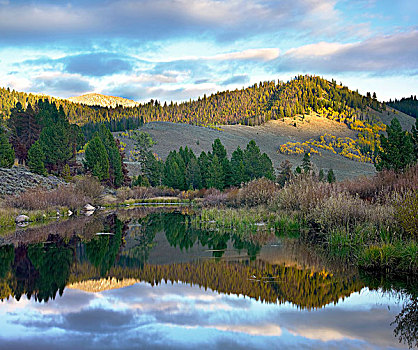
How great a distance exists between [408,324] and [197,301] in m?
3.67

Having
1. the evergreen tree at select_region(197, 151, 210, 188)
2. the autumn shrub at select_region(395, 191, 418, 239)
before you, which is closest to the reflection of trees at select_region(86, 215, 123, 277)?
the autumn shrub at select_region(395, 191, 418, 239)

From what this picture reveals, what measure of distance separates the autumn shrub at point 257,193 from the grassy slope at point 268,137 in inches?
2185

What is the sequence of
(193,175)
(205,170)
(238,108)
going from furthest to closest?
(238,108) → (193,175) → (205,170)

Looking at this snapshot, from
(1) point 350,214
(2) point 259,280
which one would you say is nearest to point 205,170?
(1) point 350,214

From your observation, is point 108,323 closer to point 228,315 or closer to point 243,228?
point 228,315

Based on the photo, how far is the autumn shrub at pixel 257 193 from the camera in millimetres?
26289

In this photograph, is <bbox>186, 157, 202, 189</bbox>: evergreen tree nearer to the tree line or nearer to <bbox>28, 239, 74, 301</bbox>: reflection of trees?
the tree line

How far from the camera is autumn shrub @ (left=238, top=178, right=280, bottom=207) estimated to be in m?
26.3

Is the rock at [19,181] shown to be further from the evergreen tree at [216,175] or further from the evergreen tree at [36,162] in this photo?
the evergreen tree at [216,175]

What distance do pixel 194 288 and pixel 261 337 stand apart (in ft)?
10.9

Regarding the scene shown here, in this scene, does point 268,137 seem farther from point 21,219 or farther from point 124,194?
point 21,219

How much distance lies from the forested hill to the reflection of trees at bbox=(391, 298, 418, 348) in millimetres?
155404

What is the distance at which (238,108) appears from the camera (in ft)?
630

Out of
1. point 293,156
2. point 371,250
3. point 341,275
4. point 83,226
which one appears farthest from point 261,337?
point 293,156
